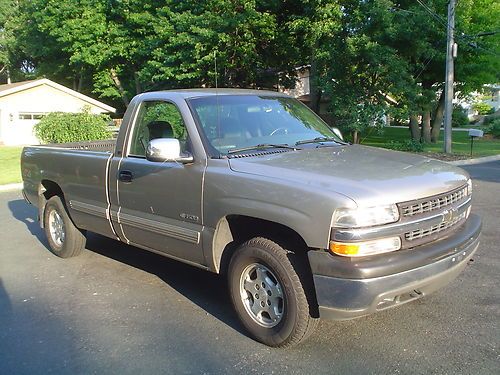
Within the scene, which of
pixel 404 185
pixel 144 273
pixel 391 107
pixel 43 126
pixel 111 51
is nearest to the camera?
pixel 404 185

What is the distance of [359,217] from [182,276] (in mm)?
2838

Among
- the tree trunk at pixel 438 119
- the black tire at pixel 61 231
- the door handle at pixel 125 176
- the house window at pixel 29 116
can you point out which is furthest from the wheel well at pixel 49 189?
the house window at pixel 29 116

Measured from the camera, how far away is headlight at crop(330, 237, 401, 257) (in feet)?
10.4

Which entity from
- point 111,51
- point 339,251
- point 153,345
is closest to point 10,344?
point 153,345

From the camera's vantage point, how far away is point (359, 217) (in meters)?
3.16

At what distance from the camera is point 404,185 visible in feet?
11.2

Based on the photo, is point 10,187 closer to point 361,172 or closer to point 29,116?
point 361,172

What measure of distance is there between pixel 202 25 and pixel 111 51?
1365 centimetres

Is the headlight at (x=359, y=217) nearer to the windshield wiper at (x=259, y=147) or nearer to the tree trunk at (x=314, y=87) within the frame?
the windshield wiper at (x=259, y=147)

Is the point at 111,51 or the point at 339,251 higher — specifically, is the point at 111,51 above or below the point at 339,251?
above

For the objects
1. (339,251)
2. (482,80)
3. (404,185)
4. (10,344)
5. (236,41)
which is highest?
(236,41)

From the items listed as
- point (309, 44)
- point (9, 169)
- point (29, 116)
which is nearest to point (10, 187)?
point (9, 169)

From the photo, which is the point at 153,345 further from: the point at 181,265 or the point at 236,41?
the point at 236,41

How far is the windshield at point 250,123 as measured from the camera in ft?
14.1
